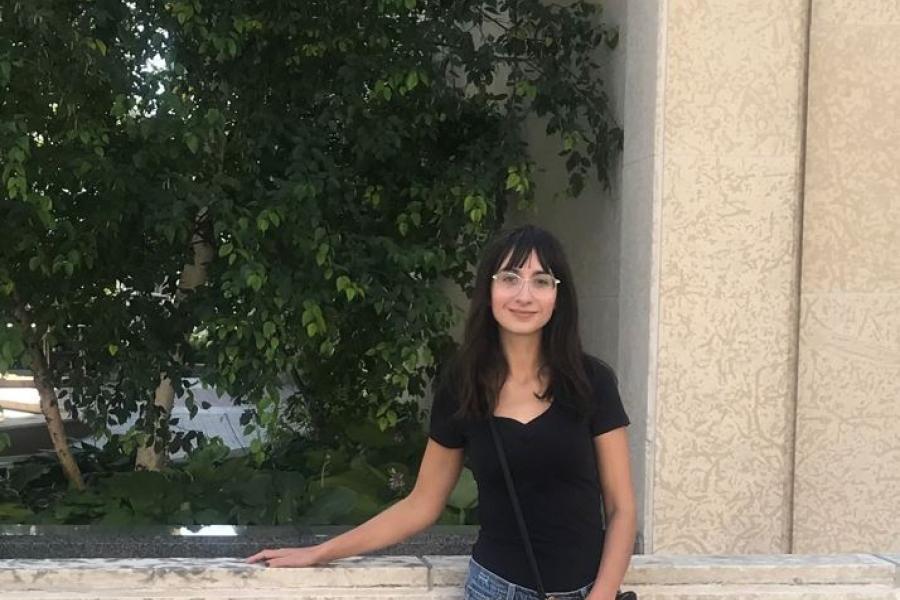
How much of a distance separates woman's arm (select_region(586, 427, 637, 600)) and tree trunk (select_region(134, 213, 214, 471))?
9.78 feet

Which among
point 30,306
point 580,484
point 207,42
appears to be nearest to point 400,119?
point 207,42

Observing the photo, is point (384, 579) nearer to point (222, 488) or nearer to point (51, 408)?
point (222, 488)

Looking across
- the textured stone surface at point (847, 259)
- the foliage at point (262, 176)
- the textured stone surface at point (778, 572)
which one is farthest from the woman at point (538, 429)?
the textured stone surface at point (847, 259)

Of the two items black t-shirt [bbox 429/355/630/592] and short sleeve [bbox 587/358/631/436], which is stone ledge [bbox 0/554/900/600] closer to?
black t-shirt [bbox 429/355/630/592]

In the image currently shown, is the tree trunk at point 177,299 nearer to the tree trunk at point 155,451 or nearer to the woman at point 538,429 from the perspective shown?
the tree trunk at point 155,451

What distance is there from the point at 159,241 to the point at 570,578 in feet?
10.6

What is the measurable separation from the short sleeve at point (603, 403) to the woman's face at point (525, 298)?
0.15 m

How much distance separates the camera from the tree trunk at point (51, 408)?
4798 mm

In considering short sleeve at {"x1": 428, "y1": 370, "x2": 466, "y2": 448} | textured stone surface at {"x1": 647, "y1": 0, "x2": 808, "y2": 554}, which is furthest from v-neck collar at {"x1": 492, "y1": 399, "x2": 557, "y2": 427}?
textured stone surface at {"x1": 647, "y1": 0, "x2": 808, "y2": 554}

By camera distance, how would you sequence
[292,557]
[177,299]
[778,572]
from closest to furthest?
1. [292,557]
2. [778,572]
3. [177,299]

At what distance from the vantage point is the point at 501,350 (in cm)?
227

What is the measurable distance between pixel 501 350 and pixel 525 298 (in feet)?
0.52

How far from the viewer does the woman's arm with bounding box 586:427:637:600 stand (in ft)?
6.86

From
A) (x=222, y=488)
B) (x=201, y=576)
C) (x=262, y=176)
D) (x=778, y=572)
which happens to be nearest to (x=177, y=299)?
(x=262, y=176)
